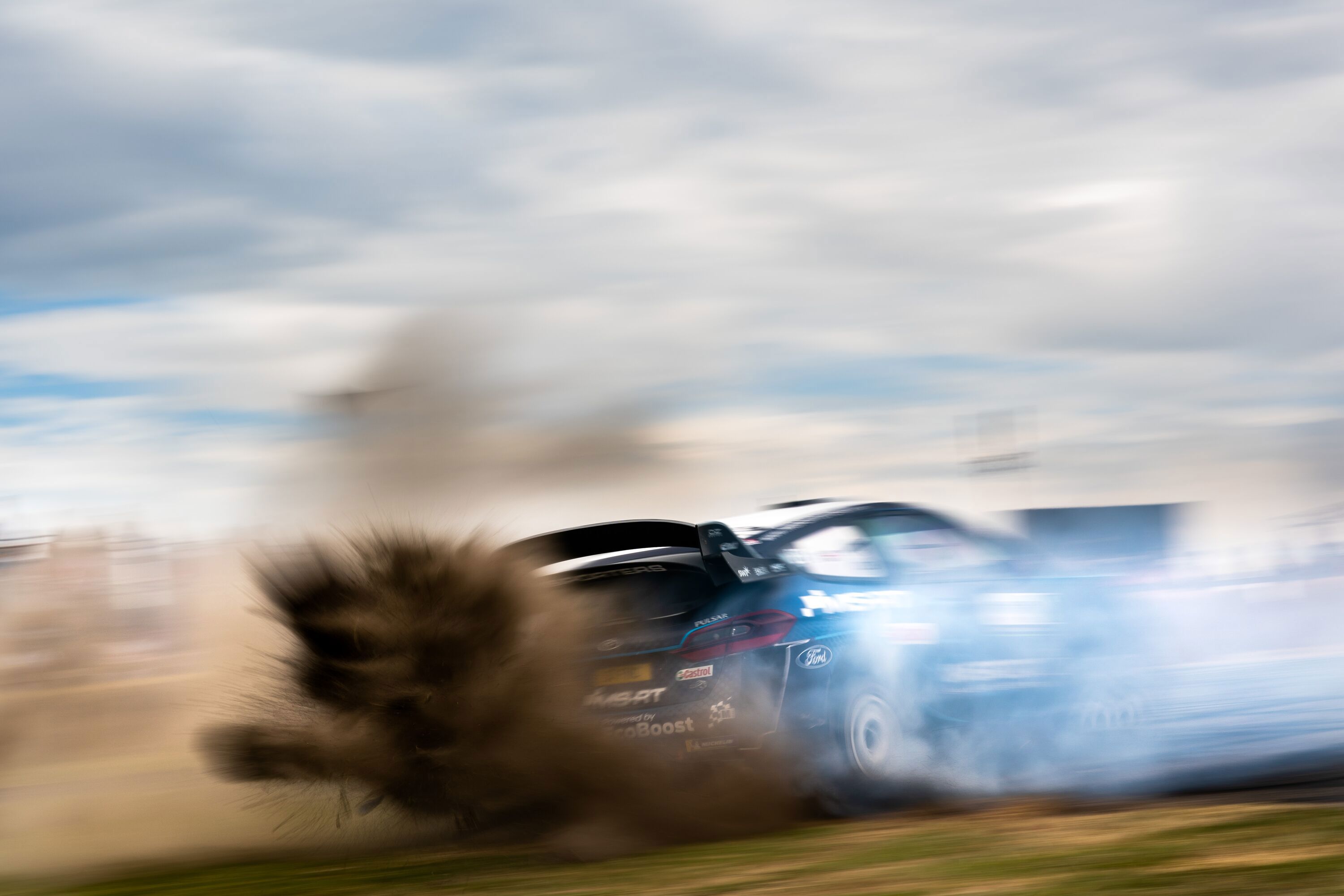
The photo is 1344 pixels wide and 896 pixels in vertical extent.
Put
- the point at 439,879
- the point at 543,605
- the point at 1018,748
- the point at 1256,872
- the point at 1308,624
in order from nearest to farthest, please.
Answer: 1. the point at 1256,872
2. the point at 439,879
3. the point at 543,605
4. the point at 1018,748
5. the point at 1308,624

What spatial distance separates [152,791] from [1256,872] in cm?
677

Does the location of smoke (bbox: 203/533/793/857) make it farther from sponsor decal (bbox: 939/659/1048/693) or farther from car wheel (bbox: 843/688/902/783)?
sponsor decal (bbox: 939/659/1048/693)

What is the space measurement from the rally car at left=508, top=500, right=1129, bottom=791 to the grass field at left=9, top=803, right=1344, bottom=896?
56 centimetres

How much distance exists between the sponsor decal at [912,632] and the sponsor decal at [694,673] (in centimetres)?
103

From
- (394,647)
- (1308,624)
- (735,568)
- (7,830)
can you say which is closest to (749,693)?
(735,568)

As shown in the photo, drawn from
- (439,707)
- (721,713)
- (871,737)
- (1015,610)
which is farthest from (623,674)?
(1015,610)

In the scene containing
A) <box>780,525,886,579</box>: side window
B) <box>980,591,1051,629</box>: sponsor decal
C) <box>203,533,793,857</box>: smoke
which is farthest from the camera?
<box>980,591,1051,629</box>: sponsor decal

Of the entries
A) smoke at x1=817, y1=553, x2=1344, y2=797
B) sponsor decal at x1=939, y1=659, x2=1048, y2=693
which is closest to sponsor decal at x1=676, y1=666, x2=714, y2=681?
smoke at x1=817, y1=553, x2=1344, y2=797

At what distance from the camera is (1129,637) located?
7.97 m

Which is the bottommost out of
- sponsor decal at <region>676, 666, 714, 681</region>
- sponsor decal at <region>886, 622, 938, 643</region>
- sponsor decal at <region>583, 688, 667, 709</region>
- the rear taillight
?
sponsor decal at <region>583, 688, 667, 709</region>

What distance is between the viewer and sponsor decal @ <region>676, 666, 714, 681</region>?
6.36 metres

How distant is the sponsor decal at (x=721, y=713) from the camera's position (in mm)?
6316

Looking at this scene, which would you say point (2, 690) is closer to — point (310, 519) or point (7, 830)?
point (7, 830)

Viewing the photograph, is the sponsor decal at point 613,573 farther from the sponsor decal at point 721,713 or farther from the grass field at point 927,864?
the grass field at point 927,864
